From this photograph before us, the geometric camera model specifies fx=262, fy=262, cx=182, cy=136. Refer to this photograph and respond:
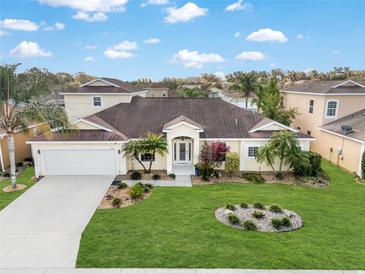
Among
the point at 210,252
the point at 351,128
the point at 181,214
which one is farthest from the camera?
the point at 351,128

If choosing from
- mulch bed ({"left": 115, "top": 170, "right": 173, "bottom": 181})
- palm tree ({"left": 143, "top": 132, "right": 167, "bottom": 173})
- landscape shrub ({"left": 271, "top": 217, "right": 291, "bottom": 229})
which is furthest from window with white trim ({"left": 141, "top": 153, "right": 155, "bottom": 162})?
landscape shrub ({"left": 271, "top": 217, "right": 291, "bottom": 229})

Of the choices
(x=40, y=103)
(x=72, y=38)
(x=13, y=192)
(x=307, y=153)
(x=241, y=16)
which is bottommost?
(x=13, y=192)

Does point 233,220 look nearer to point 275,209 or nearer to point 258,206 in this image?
point 258,206

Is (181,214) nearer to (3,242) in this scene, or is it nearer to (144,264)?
(144,264)

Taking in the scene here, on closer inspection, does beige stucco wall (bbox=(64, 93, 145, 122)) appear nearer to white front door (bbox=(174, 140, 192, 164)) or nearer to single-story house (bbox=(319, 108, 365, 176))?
white front door (bbox=(174, 140, 192, 164))

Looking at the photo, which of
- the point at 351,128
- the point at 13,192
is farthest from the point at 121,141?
the point at 351,128

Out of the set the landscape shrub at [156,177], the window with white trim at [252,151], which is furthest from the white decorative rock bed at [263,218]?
the window with white trim at [252,151]

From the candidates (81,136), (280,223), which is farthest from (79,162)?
(280,223)
